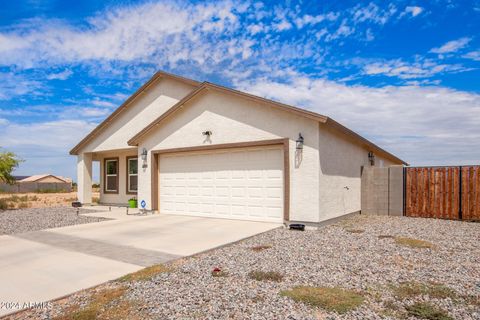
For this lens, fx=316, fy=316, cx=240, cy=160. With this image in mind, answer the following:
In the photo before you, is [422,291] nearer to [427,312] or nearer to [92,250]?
[427,312]

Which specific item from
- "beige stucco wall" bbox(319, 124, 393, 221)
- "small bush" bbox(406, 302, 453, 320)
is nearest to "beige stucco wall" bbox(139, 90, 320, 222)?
"beige stucco wall" bbox(319, 124, 393, 221)

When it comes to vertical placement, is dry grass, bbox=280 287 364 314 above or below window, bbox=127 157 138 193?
below

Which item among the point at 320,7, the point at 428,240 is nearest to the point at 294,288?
the point at 428,240

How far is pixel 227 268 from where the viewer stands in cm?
555

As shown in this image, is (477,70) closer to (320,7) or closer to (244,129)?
(320,7)

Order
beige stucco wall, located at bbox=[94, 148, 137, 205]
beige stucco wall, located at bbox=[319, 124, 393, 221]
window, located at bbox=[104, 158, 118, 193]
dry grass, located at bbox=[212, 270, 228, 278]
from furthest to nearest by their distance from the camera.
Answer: window, located at bbox=[104, 158, 118, 193] < beige stucco wall, located at bbox=[94, 148, 137, 205] < beige stucco wall, located at bbox=[319, 124, 393, 221] < dry grass, located at bbox=[212, 270, 228, 278]

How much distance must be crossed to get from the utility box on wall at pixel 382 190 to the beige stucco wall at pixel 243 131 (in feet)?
17.8

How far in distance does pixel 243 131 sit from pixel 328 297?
7.29m

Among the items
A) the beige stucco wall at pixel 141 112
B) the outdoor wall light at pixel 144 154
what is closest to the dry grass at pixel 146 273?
the outdoor wall light at pixel 144 154

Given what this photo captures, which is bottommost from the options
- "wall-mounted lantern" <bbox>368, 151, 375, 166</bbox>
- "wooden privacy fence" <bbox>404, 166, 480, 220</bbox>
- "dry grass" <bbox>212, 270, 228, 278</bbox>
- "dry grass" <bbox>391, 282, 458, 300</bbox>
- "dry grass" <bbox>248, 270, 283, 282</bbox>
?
"dry grass" <bbox>212, 270, 228, 278</bbox>

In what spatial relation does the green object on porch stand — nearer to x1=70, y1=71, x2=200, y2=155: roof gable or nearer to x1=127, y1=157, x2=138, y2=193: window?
x1=127, y1=157, x2=138, y2=193: window

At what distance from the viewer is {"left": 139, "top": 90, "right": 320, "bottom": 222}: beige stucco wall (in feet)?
31.3

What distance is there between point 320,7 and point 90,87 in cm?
1473

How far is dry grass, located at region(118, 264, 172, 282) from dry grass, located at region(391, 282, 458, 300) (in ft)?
11.8
